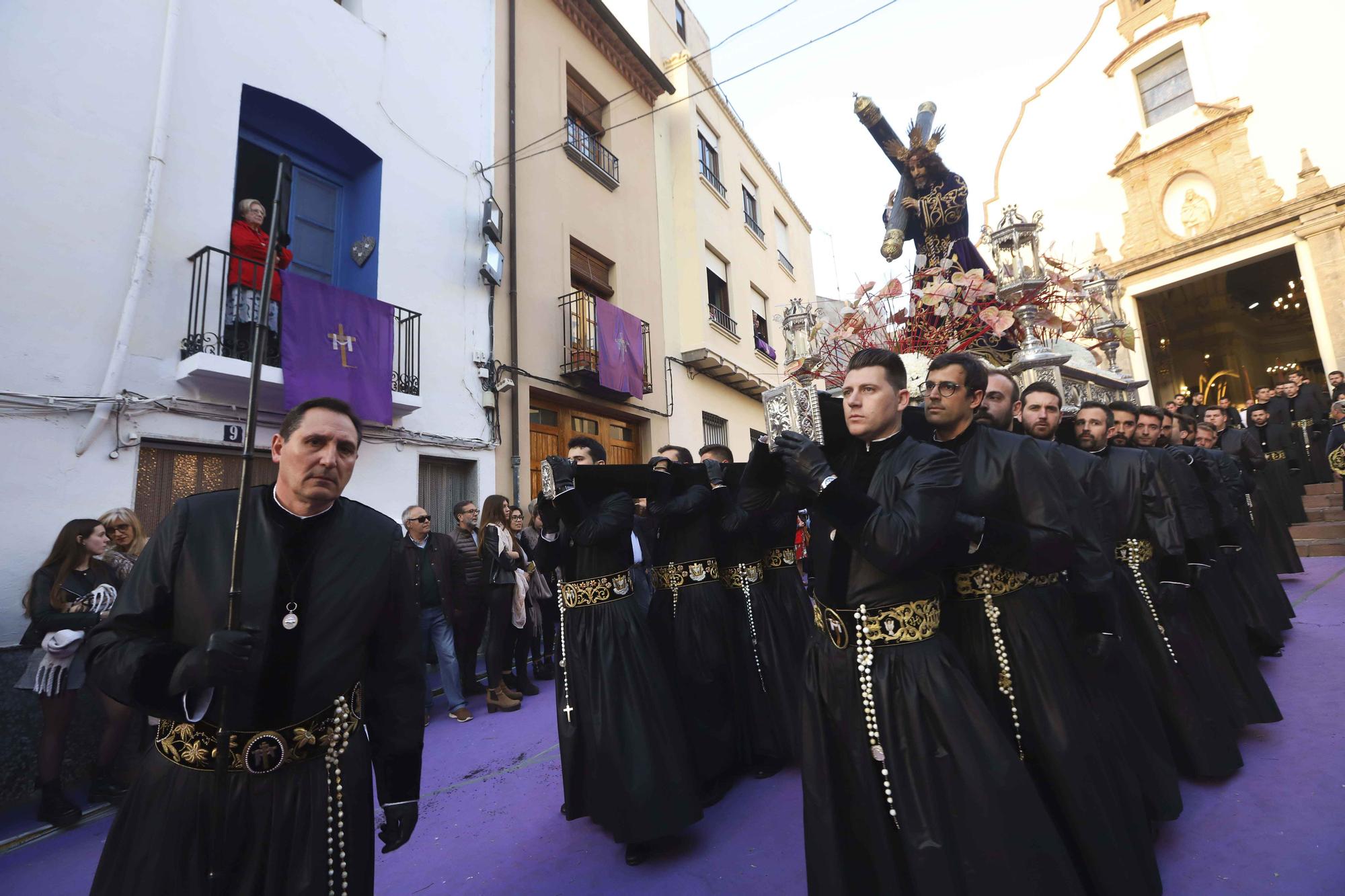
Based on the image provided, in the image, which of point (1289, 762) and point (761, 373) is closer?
point (1289, 762)

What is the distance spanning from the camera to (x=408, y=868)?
3.16 meters

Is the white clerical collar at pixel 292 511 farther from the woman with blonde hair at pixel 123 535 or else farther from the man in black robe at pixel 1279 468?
the man in black robe at pixel 1279 468

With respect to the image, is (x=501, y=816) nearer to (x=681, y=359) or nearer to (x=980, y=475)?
(x=980, y=475)

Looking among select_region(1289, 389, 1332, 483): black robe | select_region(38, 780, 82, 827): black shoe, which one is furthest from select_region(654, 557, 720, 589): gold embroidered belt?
select_region(1289, 389, 1332, 483): black robe

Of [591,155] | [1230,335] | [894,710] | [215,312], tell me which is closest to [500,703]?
[215,312]

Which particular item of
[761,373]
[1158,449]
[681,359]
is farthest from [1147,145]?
[1158,449]

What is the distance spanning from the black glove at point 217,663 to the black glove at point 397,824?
69 centimetres

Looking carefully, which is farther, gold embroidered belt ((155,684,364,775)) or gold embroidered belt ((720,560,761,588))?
gold embroidered belt ((720,560,761,588))

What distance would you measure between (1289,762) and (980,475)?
8.37ft

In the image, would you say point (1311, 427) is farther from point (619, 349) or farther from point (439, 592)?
point (439, 592)

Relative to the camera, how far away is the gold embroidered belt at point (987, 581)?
102 inches

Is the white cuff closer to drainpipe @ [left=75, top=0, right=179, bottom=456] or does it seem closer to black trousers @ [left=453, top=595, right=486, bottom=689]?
black trousers @ [left=453, top=595, right=486, bottom=689]

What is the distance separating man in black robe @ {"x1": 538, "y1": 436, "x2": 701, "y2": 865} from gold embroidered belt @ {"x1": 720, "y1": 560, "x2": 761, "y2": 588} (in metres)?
0.89

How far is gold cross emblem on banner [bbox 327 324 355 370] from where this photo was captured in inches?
273
